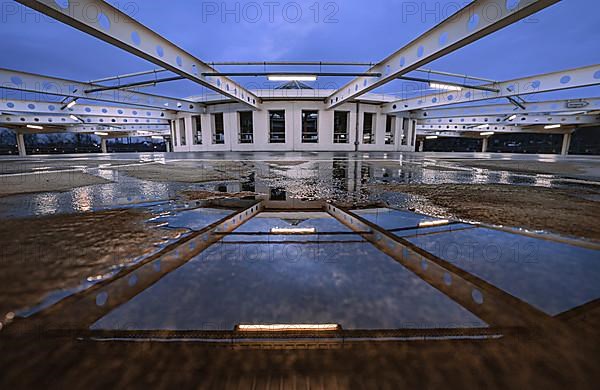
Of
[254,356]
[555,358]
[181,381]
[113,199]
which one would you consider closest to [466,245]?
[555,358]

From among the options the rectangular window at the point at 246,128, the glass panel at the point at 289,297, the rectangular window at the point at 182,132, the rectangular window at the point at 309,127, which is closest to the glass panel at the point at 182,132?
the rectangular window at the point at 182,132

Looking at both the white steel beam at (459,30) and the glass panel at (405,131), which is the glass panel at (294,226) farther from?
the glass panel at (405,131)

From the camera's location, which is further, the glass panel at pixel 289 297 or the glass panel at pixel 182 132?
the glass panel at pixel 182 132

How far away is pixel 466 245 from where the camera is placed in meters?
1.13

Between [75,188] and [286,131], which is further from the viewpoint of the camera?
[286,131]

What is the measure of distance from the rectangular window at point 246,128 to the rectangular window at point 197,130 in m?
4.58

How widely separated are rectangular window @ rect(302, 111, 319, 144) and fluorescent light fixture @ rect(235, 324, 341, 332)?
67.4ft

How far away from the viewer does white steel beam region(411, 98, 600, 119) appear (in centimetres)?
1566

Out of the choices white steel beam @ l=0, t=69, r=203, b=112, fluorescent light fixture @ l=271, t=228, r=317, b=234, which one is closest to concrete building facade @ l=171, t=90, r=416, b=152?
white steel beam @ l=0, t=69, r=203, b=112

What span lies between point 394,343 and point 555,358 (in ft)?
0.98

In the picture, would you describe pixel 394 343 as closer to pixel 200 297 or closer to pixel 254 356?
Answer: pixel 254 356

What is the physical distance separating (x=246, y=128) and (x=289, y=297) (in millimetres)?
22142

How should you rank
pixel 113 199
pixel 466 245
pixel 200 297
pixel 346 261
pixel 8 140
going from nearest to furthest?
1. pixel 200 297
2. pixel 346 261
3. pixel 466 245
4. pixel 113 199
5. pixel 8 140

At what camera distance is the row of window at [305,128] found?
20.7m
